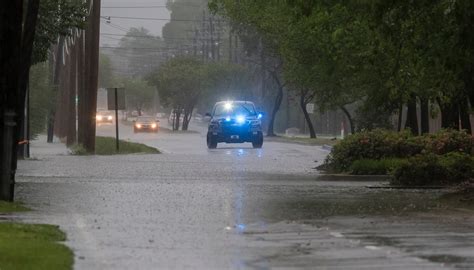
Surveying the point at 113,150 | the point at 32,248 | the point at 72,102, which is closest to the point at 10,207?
the point at 32,248

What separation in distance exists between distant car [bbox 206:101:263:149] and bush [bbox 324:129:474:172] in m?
15.4

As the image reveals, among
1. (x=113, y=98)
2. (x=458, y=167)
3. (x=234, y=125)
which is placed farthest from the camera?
(x=234, y=125)

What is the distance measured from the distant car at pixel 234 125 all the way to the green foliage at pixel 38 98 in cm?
1495

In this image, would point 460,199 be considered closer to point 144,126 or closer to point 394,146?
point 394,146

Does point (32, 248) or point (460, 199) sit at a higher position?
point (460, 199)

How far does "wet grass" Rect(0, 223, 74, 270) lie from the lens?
29.7ft

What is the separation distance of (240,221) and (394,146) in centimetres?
1103

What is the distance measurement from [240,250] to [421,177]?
10.4 meters

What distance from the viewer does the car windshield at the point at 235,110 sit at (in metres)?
40.2

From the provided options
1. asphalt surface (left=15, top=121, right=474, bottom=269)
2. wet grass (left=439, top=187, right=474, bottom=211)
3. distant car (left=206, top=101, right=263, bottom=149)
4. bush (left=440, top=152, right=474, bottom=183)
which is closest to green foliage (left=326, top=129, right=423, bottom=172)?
asphalt surface (left=15, top=121, right=474, bottom=269)

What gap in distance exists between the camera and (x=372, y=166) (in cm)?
2297

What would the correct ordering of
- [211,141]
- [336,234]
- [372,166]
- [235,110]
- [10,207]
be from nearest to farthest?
[336,234]
[10,207]
[372,166]
[211,141]
[235,110]

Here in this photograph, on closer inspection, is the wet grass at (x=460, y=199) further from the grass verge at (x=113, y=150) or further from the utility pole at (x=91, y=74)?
the utility pole at (x=91, y=74)

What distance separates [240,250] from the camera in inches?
412
